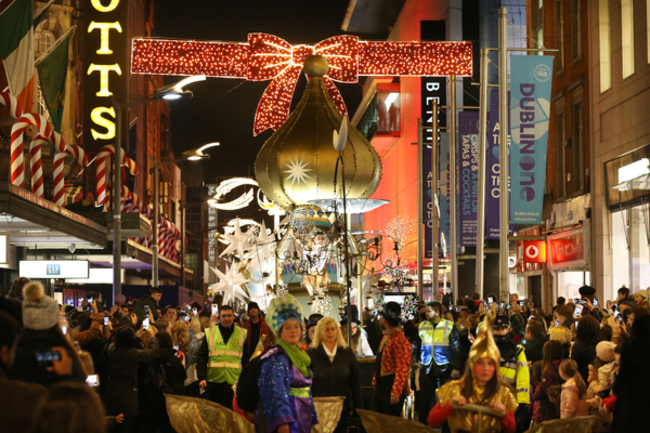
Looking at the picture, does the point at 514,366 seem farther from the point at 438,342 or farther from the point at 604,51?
the point at 604,51

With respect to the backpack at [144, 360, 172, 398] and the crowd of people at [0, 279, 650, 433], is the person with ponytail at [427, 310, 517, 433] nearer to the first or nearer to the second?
the crowd of people at [0, 279, 650, 433]

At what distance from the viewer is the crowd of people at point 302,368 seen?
4730 mm

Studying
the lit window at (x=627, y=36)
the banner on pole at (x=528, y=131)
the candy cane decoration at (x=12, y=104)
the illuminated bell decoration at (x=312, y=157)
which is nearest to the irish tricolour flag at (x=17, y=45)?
the candy cane decoration at (x=12, y=104)

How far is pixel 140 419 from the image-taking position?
12.1 meters

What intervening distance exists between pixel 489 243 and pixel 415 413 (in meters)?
35.2

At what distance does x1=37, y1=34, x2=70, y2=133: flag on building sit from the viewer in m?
25.2

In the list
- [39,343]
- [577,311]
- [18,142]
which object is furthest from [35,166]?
[39,343]

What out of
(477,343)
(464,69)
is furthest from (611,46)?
(477,343)

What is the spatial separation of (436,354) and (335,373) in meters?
3.50

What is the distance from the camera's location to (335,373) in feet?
32.1

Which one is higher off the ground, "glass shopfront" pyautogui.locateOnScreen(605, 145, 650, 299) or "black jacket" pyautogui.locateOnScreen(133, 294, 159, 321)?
"glass shopfront" pyautogui.locateOnScreen(605, 145, 650, 299)

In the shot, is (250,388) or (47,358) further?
(250,388)

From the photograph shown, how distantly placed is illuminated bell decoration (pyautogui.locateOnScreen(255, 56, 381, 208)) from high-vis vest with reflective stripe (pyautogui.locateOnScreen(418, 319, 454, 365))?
583 cm

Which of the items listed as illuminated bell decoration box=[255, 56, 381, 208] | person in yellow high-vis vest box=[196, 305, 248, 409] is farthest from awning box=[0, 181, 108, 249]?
person in yellow high-vis vest box=[196, 305, 248, 409]
